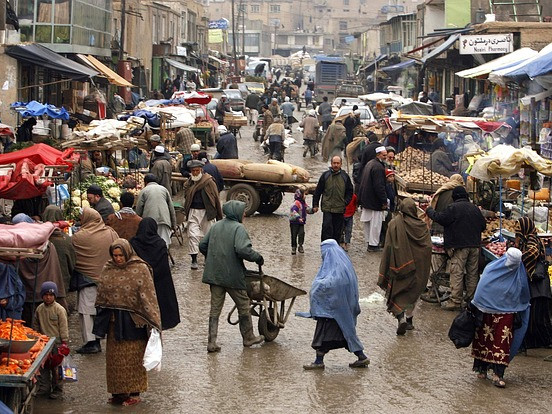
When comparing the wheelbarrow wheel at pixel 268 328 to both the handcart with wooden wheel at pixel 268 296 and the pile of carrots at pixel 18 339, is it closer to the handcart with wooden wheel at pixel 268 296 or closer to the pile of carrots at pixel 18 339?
the handcart with wooden wheel at pixel 268 296

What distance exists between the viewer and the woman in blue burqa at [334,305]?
10.3m

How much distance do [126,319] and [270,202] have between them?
10994mm

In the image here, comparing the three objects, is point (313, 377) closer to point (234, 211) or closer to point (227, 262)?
point (227, 262)

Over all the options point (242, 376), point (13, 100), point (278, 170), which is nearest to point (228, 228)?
point (242, 376)

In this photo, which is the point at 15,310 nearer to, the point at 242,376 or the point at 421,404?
the point at 242,376

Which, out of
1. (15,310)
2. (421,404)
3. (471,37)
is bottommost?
(421,404)

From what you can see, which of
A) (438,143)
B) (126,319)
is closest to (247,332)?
(126,319)

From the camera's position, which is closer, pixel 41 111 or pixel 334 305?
pixel 334 305

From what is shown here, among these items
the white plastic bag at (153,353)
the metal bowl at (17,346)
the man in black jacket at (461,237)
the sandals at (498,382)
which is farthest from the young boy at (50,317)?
the man in black jacket at (461,237)

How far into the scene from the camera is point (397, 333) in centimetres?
1206

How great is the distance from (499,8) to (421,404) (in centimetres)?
2693

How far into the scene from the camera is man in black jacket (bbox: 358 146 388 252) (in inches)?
662

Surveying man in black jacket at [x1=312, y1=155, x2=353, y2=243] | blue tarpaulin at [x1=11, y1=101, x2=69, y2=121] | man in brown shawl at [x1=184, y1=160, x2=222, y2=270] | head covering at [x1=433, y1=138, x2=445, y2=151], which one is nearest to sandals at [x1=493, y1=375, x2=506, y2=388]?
man in brown shawl at [x1=184, y1=160, x2=222, y2=270]

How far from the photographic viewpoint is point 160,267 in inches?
422
